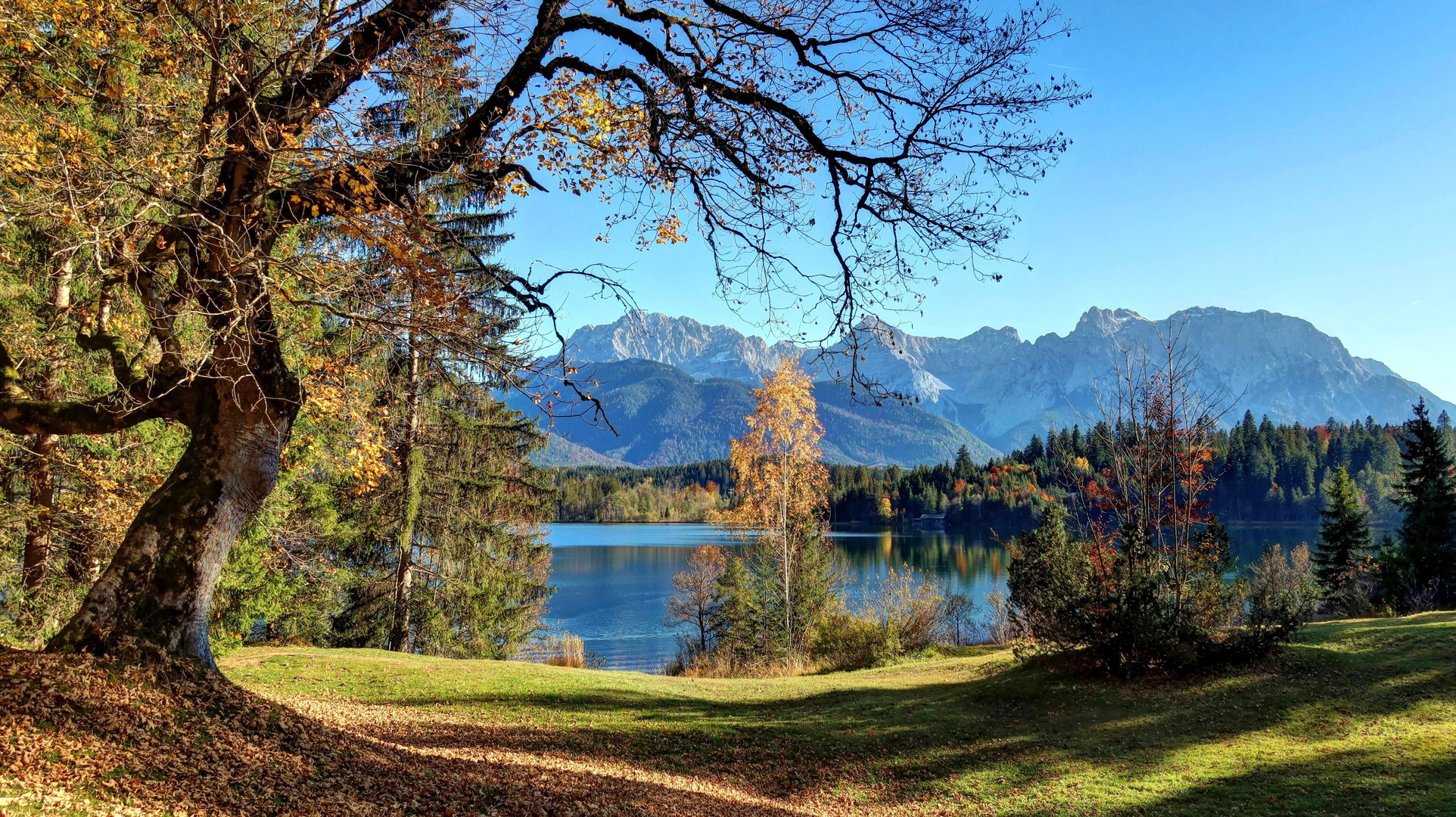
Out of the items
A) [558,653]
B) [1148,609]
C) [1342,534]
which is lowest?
[558,653]

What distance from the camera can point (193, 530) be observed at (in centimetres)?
499

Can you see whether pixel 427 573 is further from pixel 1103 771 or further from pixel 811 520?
pixel 1103 771

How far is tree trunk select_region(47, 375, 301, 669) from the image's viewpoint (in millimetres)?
4719

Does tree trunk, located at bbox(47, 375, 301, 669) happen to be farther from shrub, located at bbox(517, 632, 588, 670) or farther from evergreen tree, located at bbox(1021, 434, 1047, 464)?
evergreen tree, located at bbox(1021, 434, 1047, 464)

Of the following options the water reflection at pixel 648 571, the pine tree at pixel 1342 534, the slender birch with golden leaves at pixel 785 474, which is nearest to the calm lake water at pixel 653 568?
the water reflection at pixel 648 571

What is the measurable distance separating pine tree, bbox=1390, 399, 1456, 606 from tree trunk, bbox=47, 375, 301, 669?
103ft

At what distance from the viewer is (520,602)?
825 inches

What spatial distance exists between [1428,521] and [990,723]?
26271 mm

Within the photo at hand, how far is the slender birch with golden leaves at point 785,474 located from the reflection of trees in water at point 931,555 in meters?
13.5

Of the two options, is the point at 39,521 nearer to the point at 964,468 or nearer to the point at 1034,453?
the point at 964,468

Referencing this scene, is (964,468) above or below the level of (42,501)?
above

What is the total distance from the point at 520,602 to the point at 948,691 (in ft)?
42.9

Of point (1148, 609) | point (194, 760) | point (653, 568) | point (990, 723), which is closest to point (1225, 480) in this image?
point (653, 568)

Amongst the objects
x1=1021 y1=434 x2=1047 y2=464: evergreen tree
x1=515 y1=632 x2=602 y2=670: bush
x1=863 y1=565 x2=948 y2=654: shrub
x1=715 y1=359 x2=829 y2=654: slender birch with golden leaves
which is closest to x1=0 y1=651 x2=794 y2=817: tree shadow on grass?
x1=515 y1=632 x2=602 y2=670: bush
